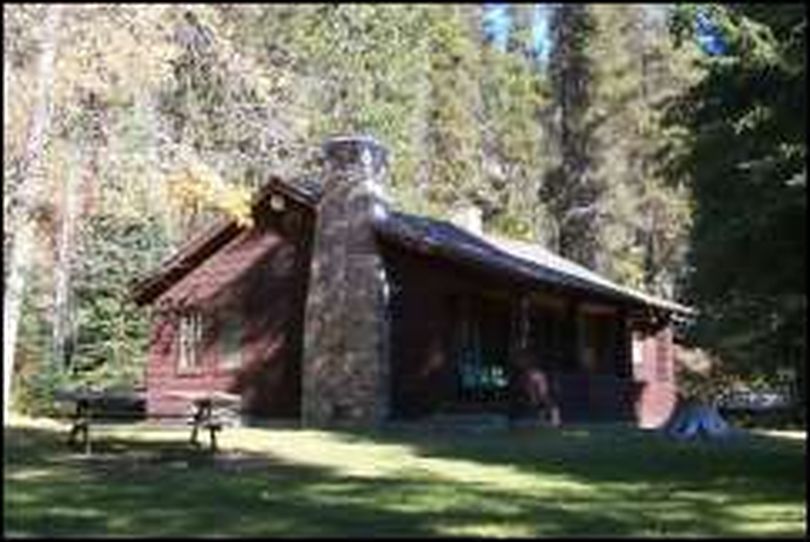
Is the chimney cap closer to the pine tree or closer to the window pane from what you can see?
the window pane

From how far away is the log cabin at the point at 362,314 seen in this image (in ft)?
116

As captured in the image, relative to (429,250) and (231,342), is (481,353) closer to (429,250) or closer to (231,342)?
(429,250)

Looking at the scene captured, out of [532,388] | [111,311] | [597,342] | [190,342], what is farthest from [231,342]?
[597,342]

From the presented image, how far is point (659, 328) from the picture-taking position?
45.6 meters

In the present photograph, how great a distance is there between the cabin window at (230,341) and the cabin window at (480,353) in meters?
5.13

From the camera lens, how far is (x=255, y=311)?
38344mm

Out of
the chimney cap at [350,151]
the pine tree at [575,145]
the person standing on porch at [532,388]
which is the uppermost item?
the pine tree at [575,145]

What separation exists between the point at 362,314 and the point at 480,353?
331 centimetres

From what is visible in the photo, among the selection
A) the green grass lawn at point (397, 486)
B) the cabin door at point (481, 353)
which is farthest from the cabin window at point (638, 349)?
the green grass lawn at point (397, 486)

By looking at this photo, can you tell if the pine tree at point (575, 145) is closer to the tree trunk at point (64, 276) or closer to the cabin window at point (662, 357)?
the cabin window at point (662, 357)

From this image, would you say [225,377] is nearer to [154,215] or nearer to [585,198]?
[154,215]

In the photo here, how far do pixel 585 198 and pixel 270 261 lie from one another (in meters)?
38.8

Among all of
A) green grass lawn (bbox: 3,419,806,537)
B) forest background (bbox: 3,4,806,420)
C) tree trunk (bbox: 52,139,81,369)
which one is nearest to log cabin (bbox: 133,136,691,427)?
forest background (bbox: 3,4,806,420)

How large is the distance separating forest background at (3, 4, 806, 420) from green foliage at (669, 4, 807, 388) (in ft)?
0.09
